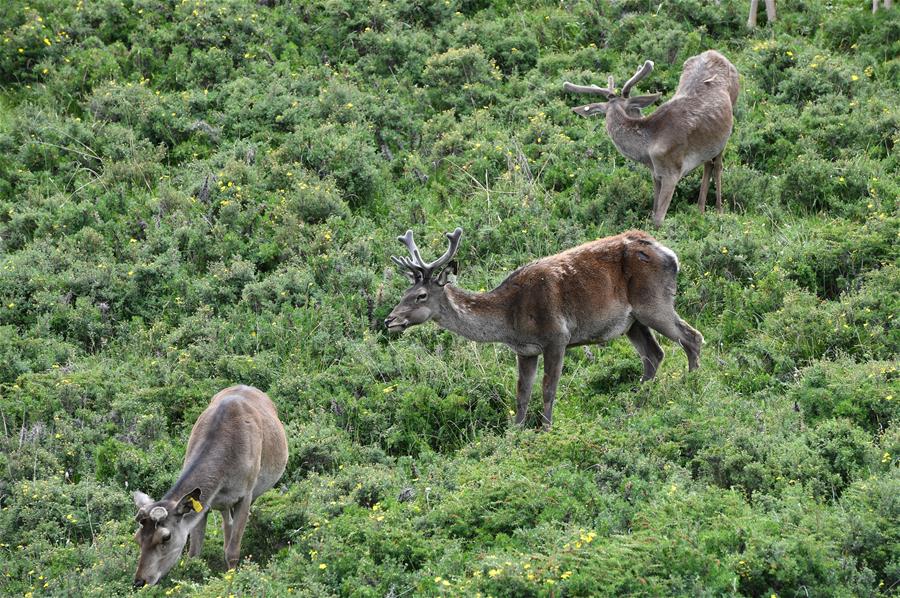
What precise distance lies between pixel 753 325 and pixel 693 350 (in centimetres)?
124

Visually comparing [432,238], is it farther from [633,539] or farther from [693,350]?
[633,539]

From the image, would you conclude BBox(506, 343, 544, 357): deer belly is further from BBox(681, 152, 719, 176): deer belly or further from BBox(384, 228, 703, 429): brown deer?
BBox(681, 152, 719, 176): deer belly

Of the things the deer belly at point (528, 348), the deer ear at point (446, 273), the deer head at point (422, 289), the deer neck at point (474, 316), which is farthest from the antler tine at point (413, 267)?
the deer belly at point (528, 348)

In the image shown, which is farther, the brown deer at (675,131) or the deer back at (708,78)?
the deer back at (708,78)

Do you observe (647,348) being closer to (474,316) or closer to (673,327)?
(673,327)

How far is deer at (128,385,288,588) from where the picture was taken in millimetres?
9883

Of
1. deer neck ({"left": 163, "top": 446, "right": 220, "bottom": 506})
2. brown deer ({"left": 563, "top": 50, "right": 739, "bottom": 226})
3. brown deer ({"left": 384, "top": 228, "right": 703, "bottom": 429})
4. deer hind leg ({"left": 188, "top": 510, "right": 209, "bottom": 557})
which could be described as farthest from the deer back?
deer hind leg ({"left": 188, "top": 510, "right": 209, "bottom": 557})

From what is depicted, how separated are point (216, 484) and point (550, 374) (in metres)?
3.74

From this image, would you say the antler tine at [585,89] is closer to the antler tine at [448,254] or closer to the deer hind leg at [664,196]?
the deer hind leg at [664,196]

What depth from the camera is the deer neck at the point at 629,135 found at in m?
15.6

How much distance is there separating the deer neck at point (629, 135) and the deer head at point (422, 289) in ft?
14.4

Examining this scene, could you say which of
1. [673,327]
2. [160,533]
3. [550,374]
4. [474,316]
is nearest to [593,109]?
[673,327]

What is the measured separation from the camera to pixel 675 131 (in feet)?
50.3

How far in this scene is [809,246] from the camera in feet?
46.5
